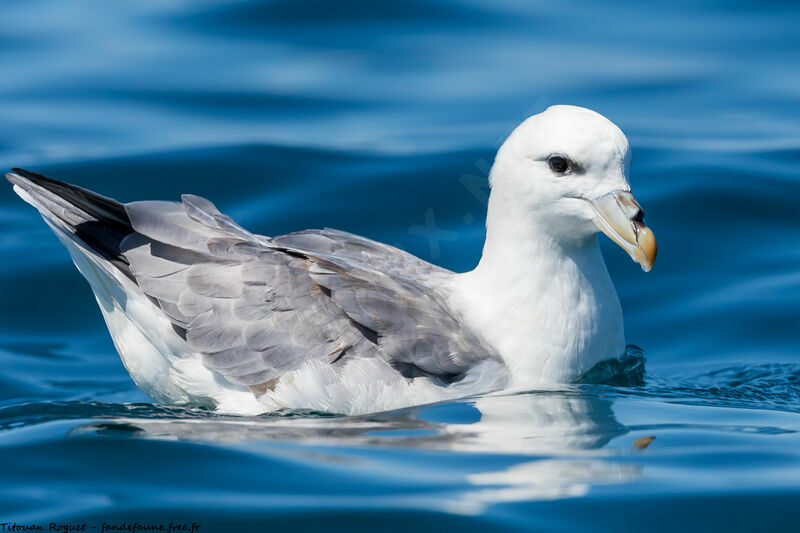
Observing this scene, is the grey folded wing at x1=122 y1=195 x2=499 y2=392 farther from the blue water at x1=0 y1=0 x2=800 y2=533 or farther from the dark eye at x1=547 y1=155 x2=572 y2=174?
the dark eye at x1=547 y1=155 x2=572 y2=174

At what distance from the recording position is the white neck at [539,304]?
5617 mm

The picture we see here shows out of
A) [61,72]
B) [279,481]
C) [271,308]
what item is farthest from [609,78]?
[279,481]

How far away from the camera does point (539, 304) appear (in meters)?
5.67

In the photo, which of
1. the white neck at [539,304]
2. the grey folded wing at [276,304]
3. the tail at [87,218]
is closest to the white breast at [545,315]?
the white neck at [539,304]

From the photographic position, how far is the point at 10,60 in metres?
11.4

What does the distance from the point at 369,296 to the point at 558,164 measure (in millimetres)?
988

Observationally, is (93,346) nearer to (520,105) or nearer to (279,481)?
(279,481)

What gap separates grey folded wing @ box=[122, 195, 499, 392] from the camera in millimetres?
5430

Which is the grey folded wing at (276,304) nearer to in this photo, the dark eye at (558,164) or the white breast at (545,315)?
the white breast at (545,315)

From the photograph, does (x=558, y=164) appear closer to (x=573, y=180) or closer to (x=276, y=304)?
(x=573, y=180)

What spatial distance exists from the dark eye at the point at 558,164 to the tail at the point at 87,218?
196cm

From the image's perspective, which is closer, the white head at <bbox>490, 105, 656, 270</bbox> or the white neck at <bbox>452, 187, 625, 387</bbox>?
the white head at <bbox>490, 105, 656, 270</bbox>

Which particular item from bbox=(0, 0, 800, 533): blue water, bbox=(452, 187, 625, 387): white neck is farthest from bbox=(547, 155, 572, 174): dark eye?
bbox=(0, 0, 800, 533): blue water

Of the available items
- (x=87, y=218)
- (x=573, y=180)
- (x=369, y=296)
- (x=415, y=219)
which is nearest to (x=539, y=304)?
(x=573, y=180)
